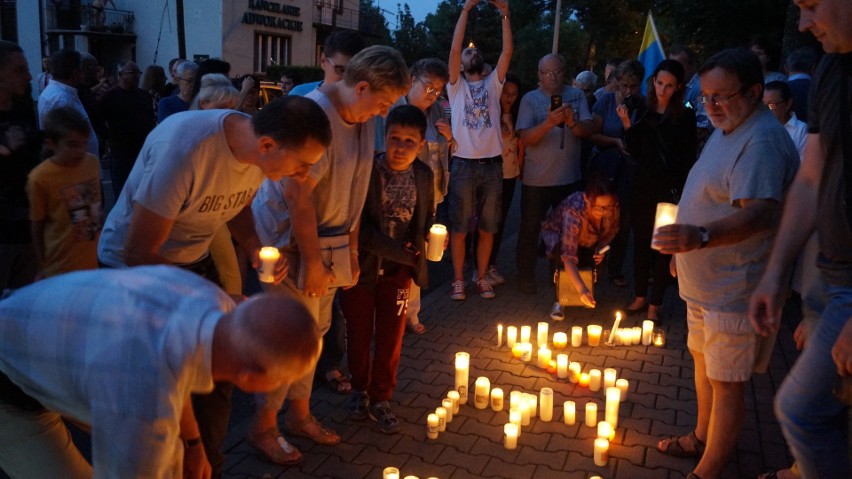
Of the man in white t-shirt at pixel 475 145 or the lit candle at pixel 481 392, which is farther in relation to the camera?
the man in white t-shirt at pixel 475 145

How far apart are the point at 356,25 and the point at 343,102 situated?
40.5 metres

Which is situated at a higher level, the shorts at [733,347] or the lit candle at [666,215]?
the lit candle at [666,215]

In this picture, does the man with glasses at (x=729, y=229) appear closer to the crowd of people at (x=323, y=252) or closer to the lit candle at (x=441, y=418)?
the crowd of people at (x=323, y=252)

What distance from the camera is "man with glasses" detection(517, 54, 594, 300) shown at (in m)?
7.03

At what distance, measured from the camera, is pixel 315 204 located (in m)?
3.80

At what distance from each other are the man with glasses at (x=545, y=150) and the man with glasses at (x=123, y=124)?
4.29 meters

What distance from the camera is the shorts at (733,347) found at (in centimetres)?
338

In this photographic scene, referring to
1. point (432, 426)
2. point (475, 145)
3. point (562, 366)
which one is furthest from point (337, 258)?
point (475, 145)

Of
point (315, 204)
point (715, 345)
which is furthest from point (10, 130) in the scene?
point (715, 345)

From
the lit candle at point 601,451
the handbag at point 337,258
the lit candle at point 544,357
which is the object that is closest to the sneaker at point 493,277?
the lit candle at point 544,357

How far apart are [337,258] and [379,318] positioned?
1.93 feet

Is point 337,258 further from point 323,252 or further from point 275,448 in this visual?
point 275,448

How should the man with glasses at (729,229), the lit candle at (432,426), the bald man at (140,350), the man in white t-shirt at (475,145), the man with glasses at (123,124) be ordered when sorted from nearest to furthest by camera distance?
the bald man at (140,350)
the man with glasses at (729,229)
the lit candle at (432,426)
the man in white t-shirt at (475,145)
the man with glasses at (123,124)

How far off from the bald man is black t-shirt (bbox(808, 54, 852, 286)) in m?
1.86
